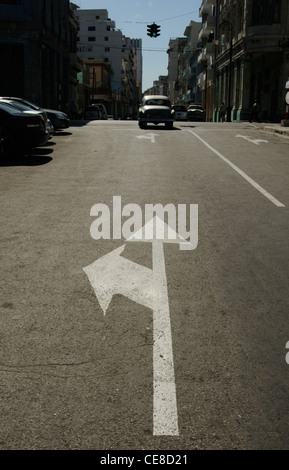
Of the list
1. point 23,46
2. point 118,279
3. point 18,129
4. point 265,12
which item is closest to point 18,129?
point 18,129

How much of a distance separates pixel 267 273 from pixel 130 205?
386 centimetres

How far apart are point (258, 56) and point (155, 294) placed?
146 feet

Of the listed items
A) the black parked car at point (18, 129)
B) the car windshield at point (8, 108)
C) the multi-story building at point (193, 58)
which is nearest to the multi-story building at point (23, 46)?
the car windshield at point (8, 108)

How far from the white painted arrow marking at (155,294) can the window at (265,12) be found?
39.8 meters

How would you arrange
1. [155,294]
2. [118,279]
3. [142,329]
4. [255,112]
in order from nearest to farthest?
[142,329] < [155,294] < [118,279] < [255,112]

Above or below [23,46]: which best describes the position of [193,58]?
above

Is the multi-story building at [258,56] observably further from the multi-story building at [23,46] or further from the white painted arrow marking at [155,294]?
the white painted arrow marking at [155,294]

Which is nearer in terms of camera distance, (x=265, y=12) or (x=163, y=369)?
(x=163, y=369)

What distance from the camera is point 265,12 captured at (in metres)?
42.7

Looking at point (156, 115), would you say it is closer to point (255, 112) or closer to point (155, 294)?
point (255, 112)

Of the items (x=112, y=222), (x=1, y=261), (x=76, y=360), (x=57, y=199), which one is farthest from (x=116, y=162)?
(x=76, y=360)

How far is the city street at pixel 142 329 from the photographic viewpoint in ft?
9.67

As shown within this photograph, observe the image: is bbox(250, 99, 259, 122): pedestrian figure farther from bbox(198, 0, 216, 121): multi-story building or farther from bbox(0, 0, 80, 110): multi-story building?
bbox(198, 0, 216, 121): multi-story building

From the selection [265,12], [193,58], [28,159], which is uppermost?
[193,58]
